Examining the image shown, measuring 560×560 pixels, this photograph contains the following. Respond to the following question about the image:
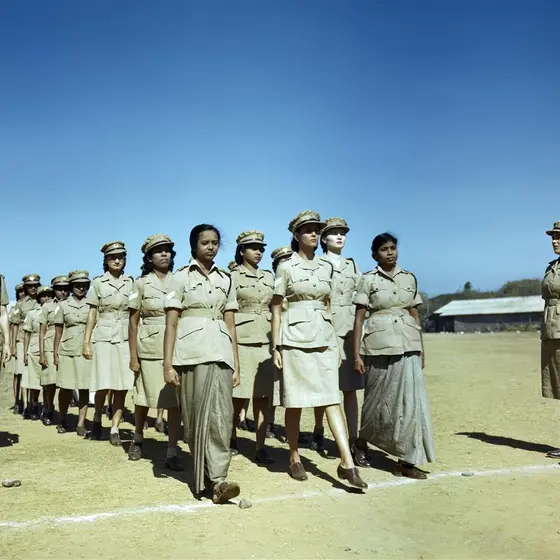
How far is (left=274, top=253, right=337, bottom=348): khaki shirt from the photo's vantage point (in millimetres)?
6297

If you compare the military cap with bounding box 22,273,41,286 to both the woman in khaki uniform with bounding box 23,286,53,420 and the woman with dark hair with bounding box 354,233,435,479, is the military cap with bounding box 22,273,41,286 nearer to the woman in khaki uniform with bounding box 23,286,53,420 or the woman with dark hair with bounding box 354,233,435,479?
the woman in khaki uniform with bounding box 23,286,53,420

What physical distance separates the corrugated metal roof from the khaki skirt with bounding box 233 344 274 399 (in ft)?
201

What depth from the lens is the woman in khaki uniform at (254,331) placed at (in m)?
7.71

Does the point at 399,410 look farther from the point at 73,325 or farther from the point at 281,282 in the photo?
the point at 73,325

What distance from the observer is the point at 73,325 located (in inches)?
392

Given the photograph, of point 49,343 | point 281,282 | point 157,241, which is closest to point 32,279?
point 49,343

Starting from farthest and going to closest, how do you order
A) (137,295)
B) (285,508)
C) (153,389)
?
(137,295) → (153,389) → (285,508)

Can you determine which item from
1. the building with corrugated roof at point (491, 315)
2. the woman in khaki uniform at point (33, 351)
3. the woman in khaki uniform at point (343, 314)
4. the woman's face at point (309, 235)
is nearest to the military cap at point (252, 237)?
the woman in khaki uniform at point (343, 314)

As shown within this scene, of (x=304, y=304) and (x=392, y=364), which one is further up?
(x=304, y=304)

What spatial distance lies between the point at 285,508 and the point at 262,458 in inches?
79.7

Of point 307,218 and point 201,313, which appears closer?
point 201,313

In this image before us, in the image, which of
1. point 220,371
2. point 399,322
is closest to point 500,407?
point 399,322

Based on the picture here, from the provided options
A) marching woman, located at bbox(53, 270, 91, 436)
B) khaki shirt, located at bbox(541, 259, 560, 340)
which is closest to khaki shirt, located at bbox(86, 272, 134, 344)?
marching woman, located at bbox(53, 270, 91, 436)

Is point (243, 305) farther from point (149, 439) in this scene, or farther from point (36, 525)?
point (36, 525)
